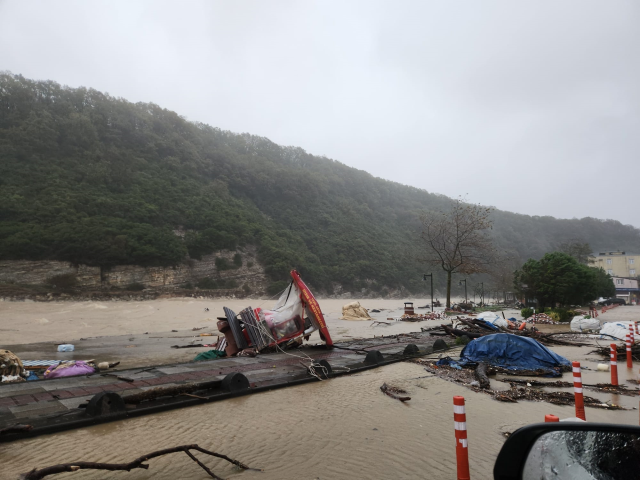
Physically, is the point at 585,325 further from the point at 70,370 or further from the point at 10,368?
the point at 10,368

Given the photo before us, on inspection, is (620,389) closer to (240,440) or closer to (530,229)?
(240,440)

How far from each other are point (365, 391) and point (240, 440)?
333 cm

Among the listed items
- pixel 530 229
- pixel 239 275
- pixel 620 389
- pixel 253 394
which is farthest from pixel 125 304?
pixel 530 229

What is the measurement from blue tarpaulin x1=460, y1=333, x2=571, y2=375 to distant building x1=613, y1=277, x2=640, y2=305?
79.7 meters

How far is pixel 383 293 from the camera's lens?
58.4 meters

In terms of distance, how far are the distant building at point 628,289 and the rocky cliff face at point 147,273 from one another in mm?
70652

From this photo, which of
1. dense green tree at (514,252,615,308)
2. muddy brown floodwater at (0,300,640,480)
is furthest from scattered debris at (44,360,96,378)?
dense green tree at (514,252,615,308)

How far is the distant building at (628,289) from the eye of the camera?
245ft

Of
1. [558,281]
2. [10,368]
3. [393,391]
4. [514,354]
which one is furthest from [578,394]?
[558,281]

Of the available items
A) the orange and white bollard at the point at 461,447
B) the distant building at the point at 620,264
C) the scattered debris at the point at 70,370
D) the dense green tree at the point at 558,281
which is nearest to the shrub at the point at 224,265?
the dense green tree at the point at 558,281

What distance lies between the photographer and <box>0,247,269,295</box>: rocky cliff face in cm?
2738

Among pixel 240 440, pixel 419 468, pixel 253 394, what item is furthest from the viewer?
pixel 253 394

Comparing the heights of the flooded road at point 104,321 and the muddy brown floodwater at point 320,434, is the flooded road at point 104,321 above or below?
below

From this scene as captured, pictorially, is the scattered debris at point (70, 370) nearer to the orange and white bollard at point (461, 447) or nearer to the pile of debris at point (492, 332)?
the orange and white bollard at point (461, 447)
